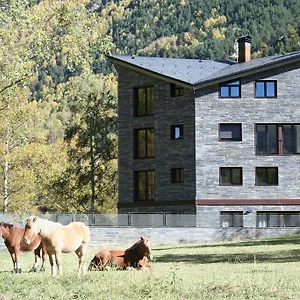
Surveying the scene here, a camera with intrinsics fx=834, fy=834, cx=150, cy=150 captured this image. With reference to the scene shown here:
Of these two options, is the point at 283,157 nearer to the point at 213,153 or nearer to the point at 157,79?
the point at 213,153

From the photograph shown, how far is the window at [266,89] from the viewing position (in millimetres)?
51688

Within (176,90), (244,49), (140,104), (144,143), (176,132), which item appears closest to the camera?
(176,132)

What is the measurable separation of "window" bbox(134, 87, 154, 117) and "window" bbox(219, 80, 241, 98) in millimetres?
4643

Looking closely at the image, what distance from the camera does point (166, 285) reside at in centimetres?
1594

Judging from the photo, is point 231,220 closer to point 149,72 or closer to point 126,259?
point 149,72

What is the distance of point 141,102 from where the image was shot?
53875 millimetres

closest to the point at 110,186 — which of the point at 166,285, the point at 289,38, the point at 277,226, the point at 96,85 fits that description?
the point at 96,85

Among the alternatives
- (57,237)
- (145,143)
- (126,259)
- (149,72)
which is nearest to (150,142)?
(145,143)

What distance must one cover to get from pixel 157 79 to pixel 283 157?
30.6ft

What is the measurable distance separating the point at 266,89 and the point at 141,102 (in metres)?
8.08

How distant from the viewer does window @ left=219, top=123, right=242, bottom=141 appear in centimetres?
5131

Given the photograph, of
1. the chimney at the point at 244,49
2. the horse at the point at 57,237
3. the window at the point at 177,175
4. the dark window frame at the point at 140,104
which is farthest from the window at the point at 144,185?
the horse at the point at 57,237

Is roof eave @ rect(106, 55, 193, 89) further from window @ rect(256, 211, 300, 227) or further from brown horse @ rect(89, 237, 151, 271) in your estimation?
brown horse @ rect(89, 237, 151, 271)

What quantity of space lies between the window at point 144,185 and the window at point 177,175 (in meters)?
1.67
